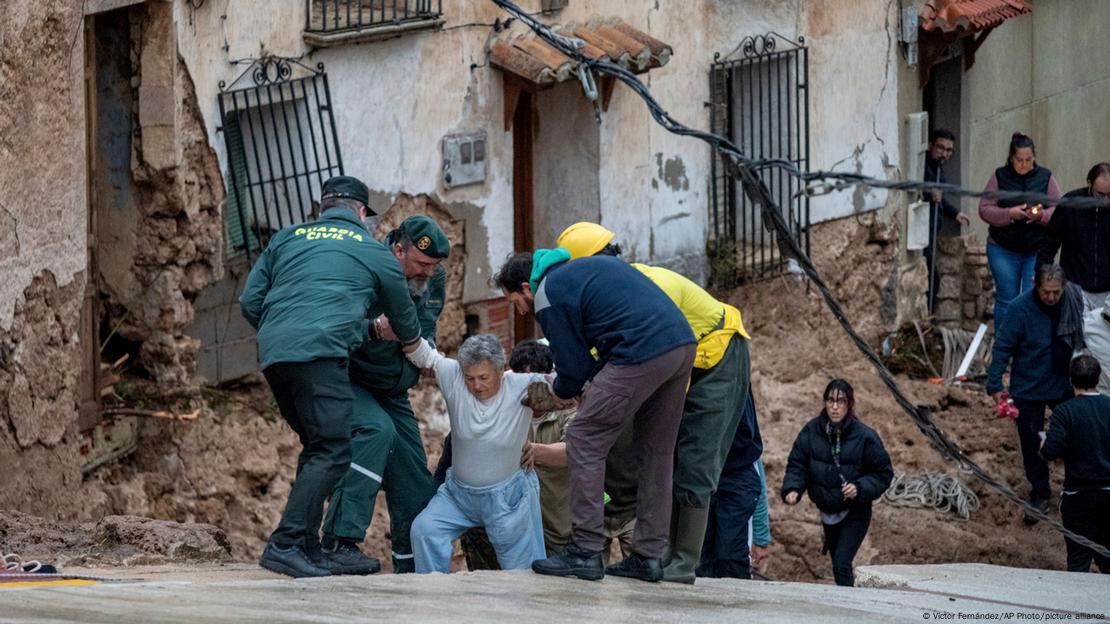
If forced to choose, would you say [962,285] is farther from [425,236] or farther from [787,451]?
[425,236]

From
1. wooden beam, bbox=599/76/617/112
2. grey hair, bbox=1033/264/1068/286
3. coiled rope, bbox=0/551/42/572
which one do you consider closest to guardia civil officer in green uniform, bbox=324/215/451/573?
coiled rope, bbox=0/551/42/572

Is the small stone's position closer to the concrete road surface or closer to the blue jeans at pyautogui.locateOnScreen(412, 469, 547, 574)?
the concrete road surface

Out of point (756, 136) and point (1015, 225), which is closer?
point (1015, 225)

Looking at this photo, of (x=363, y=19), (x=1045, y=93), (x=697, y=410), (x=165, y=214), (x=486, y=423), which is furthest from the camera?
(x=1045, y=93)

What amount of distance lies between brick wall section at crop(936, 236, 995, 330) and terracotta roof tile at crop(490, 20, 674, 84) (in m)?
4.06

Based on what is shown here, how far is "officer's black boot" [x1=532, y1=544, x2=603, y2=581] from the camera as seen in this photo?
737cm

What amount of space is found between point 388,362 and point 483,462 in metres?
0.64

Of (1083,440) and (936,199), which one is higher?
(936,199)

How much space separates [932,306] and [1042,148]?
2.82 metres

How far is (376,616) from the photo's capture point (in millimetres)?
6152

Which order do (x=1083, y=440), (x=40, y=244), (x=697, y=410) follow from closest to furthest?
(x=697, y=410) < (x=40, y=244) < (x=1083, y=440)

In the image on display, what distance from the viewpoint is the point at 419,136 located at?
1216cm

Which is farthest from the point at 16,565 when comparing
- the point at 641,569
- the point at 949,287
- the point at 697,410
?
the point at 949,287

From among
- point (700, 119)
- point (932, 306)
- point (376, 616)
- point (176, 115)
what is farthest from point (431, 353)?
point (932, 306)
